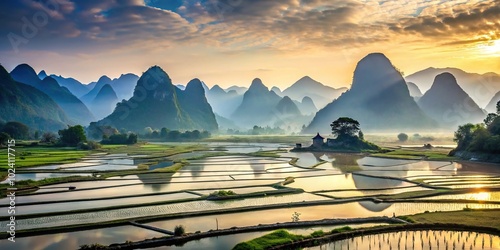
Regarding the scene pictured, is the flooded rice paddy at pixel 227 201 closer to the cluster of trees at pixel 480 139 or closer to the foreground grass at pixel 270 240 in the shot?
the foreground grass at pixel 270 240

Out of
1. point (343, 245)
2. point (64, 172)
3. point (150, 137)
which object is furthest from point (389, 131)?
point (343, 245)

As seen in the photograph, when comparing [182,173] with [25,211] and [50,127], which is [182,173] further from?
[50,127]

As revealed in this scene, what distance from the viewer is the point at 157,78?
14962 centimetres

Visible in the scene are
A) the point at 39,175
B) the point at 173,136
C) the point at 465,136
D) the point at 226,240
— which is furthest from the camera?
the point at 173,136

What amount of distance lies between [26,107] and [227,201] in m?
129

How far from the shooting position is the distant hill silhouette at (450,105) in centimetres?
15850

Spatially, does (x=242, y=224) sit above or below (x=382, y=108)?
below

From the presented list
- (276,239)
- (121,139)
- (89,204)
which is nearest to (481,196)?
(276,239)

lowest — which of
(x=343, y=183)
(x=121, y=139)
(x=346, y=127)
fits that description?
(x=343, y=183)

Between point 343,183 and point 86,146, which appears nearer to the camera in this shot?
point 343,183

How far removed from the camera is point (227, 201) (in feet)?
70.5

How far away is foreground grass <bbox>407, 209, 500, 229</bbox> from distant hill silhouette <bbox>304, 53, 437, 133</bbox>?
135 meters

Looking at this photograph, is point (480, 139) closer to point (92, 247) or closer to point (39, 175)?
point (92, 247)

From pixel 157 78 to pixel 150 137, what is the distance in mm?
48171
